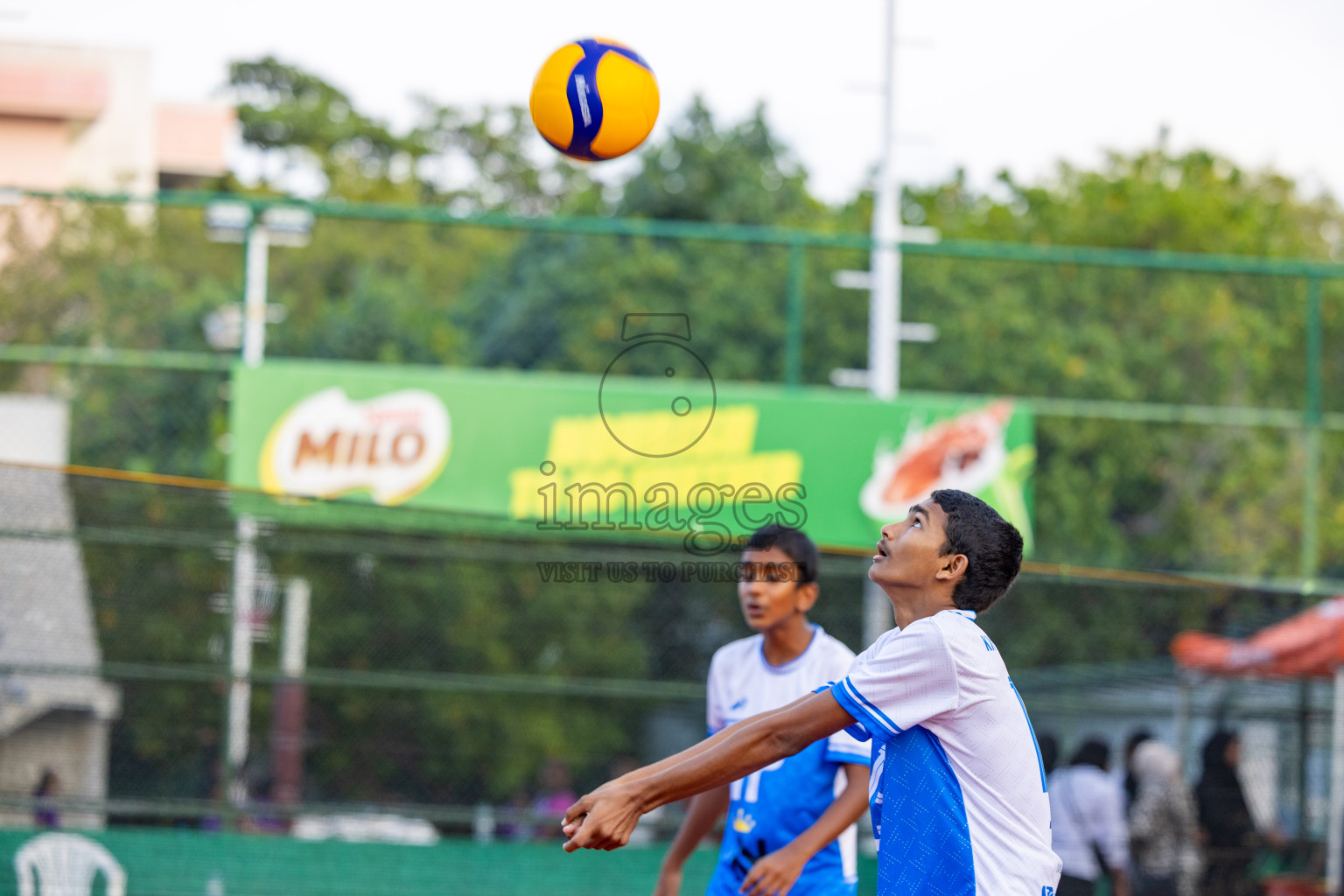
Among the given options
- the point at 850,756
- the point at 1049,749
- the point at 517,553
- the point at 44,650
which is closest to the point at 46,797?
the point at 44,650

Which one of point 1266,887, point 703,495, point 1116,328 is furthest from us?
point 1116,328

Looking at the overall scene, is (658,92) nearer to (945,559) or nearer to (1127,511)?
(945,559)

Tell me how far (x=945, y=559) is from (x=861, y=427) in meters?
5.91

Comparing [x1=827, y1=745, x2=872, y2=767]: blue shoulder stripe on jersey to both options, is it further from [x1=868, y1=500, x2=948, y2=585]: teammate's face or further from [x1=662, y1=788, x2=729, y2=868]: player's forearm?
[x1=868, y1=500, x2=948, y2=585]: teammate's face

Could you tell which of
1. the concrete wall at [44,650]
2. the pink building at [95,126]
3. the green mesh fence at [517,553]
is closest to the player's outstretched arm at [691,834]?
the green mesh fence at [517,553]

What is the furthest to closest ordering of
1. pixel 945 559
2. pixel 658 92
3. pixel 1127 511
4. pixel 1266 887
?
pixel 1127 511, pixel 1266 887, pixel 658 92, pixel 945 559

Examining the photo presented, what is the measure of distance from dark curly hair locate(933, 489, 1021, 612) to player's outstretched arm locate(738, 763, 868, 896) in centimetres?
129

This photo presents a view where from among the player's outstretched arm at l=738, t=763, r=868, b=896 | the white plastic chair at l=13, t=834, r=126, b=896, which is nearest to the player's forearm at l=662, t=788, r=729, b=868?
the player's outstretched arm at l=738, t=763, r=868, b=896

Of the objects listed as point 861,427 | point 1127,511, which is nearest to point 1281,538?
point 1127,511

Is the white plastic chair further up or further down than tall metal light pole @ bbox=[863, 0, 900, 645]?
further down

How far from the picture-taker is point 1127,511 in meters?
16.9

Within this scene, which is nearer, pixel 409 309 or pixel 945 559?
pixel 945 559

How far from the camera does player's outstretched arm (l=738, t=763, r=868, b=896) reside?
3.98 metres

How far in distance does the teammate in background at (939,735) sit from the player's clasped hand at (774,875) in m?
0.94
